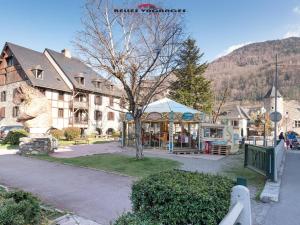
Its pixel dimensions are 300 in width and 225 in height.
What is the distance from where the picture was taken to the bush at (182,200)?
3447 mm

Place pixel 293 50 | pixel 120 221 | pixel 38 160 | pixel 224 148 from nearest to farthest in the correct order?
1. pixel 120 221
2. pixel 38 160
3. pixel 224 148
4. pixel 293 50

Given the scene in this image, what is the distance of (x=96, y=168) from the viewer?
12.3 meters

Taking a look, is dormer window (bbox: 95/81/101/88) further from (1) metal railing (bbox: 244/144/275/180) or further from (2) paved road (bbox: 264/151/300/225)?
(2) paved road (bbox: 264/151/300/225)

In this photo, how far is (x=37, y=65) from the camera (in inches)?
1293

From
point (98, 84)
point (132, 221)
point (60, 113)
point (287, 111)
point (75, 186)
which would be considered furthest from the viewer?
point (287, 111)

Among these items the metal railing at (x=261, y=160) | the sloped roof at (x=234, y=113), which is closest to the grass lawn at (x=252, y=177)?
the metal railing at (x=261, y=160)

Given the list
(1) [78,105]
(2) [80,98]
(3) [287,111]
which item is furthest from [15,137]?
(3) [287,111]

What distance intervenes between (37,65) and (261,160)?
99.5 feet

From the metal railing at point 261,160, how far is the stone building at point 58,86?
21.4 m

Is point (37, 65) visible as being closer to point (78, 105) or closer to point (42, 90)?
point (42, 90)

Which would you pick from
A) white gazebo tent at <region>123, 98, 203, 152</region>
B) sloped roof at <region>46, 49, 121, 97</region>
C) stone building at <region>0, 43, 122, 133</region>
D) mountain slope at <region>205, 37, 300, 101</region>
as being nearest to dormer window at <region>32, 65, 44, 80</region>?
stone building at <region>0, 43, 122, 133</region>

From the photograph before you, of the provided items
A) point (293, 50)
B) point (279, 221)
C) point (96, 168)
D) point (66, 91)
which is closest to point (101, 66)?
point (96, 168)

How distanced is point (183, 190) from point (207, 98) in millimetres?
33658

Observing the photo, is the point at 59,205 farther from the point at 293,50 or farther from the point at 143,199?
the point at 293,50
